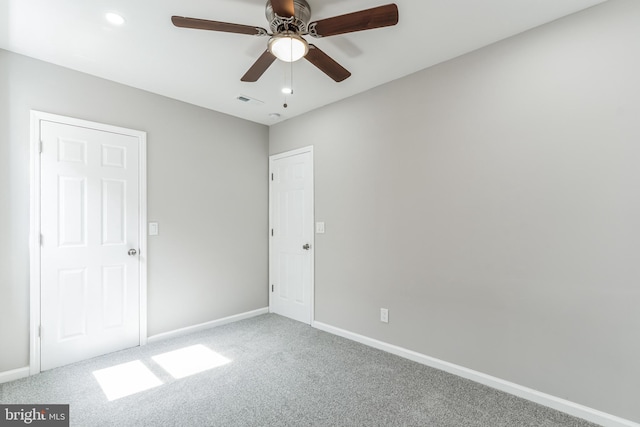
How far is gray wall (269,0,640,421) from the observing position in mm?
1843

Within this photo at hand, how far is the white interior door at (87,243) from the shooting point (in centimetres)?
257

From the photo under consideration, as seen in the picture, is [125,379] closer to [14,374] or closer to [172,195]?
[14,374]

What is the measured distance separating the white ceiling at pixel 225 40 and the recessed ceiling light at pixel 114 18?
0.04 metres

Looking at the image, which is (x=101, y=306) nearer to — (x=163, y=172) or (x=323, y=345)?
(x=163, y=172)

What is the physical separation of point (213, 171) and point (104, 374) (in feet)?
7.32

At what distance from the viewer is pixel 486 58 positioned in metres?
2.35

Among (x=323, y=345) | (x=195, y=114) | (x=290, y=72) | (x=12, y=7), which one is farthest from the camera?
(x=195, y=114)

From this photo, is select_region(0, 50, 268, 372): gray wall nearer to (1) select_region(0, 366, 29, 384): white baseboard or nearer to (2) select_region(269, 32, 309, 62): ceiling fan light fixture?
(1) select_region(0, 366, 29, 384): white baseboard

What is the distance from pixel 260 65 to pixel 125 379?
8.64 feet

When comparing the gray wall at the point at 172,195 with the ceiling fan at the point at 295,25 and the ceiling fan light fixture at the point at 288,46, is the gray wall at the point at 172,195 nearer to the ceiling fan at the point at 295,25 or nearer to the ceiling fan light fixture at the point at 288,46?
the ceiling fan at the point at 295,25

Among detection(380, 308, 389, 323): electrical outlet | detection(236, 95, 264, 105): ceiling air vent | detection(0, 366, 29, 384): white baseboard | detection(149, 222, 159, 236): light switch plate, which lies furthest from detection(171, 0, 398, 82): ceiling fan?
detection(0, 366, 29, 384): white baseboard

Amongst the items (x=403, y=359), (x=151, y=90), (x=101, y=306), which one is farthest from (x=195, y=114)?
(x=403, y=359)

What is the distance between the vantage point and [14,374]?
93.9 inches

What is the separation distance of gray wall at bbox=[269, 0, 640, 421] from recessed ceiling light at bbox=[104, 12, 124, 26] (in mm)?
2109
